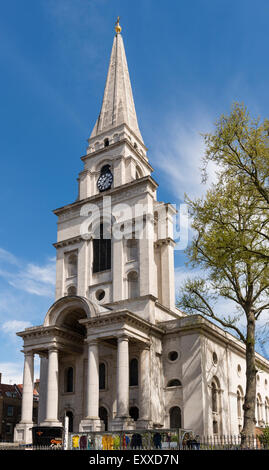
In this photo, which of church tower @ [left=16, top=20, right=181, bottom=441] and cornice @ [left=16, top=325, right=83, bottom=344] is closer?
church tower @ [left=16, top=20, right=181, bottom=441]

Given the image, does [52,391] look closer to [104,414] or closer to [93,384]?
[93,384]

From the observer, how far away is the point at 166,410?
1489 inches

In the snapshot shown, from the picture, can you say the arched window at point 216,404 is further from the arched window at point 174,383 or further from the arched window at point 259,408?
the arched window at point 259,408

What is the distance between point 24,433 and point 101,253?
1694 cm

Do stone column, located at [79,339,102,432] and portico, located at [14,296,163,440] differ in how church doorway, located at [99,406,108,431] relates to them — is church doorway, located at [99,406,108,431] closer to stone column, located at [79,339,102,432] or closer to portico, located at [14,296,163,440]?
portico, located at [14,296,163,440]

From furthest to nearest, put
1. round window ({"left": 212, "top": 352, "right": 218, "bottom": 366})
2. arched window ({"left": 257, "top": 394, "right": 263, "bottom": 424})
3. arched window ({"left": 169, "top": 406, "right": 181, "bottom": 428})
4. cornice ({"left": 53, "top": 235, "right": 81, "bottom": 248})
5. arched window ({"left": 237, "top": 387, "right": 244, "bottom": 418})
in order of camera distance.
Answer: arched window ({"left": 257, "top": 394, "right": 263, "bottom": 424}) < cornice ({"left": 53, "top": 235, "right": 81, "bottom": 248}) < arched window ({"left": 237, "top": 387, "right": 244, "bottom": 418}) < round window ({"left": 212, "top": 352, "right": 218, "bottom": 366}) < arched window ({"left": 169, "top": 406, "right": 181, "bottom": 428})

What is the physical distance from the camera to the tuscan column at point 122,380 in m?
33.3

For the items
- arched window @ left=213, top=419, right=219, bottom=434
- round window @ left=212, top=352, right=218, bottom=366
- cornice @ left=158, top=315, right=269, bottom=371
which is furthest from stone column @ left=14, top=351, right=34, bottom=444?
round window @ left=212, top=352, right=218, bottom=366

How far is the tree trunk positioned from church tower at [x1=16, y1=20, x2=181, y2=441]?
10557mm

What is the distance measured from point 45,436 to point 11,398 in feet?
105

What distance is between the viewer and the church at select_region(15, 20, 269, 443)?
3619cm

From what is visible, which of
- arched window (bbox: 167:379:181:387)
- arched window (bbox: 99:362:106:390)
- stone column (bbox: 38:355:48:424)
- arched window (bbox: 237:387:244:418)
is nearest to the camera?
arched window (bbox: 167:379:181:387)

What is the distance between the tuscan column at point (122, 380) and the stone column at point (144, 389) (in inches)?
93.3

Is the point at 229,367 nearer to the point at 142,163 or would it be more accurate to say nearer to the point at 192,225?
the point at 192,225
